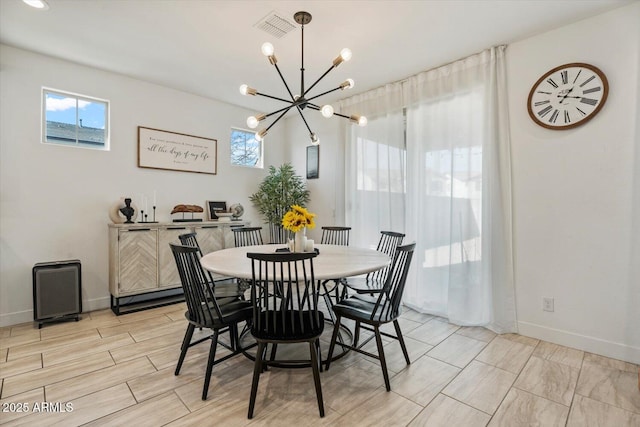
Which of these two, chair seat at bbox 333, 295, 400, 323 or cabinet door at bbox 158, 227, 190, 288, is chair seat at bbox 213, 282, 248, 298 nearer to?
chair seat at bbox 333, 295, 400, 323

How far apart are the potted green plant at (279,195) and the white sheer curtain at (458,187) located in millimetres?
1539

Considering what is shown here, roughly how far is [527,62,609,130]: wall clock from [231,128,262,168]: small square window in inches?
149

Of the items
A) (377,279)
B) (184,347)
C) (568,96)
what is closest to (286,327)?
(184,347)

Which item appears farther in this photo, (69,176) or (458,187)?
(69,176)

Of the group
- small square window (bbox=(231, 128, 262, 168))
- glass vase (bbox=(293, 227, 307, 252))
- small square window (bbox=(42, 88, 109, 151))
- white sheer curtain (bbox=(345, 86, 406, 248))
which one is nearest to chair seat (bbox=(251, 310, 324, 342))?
glass vase (bbox=(293, 227, 307, 252))

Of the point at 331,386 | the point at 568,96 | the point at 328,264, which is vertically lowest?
the point at 331,386

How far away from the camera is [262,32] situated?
8.65 feet

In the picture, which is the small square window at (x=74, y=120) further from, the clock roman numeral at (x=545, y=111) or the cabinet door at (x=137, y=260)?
the clock roman numeral at (x=545, y=111)

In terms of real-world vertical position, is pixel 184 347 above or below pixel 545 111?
below

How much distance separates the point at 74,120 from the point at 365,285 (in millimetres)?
3689

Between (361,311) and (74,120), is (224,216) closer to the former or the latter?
(74,120)

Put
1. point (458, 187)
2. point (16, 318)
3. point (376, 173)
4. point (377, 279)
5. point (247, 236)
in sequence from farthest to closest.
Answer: point (376, 173) < point (247, 236) < point (458, 187) < point (16, 318) < point (377, 279)

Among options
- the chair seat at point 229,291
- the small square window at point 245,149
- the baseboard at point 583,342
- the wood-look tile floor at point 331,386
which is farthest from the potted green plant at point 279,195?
the baseboard at point 583,342

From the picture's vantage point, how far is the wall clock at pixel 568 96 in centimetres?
241
